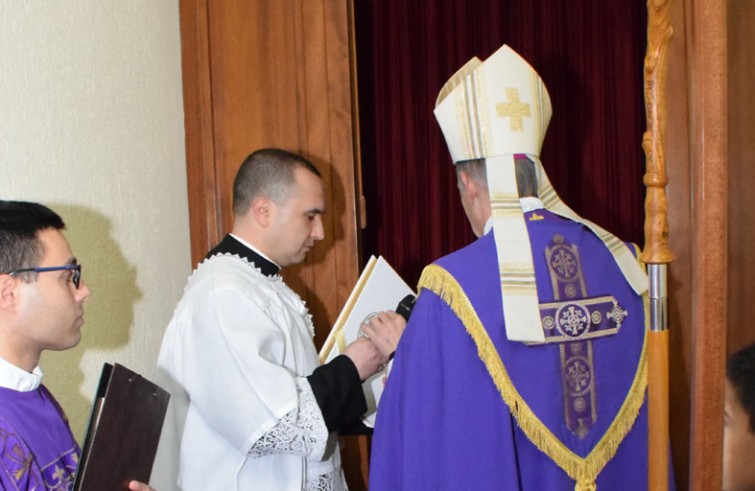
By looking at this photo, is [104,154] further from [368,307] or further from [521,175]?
[521,175]

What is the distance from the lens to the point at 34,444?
1469 millimetres

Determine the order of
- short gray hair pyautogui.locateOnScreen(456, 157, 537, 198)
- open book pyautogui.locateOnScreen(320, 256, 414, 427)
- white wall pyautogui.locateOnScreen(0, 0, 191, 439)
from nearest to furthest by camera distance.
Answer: short gray hair pyautogui.locateOnScreen(456, 157, 537, 198) → white wall pyautogui.locateOnScreen(0, 0, 191, 439) → open book pyautogui.locateOnScreen(320, 256, 414, 427)

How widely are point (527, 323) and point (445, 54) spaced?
8.99 feet

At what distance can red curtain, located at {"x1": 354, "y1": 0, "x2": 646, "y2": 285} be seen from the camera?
4.36 m

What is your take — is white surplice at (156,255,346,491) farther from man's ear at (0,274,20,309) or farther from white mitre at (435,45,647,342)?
man's ear at (0,274,20,309)

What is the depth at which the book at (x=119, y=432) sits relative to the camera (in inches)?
54.4

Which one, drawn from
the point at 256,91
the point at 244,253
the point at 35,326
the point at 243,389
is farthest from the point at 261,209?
the point at 35,326

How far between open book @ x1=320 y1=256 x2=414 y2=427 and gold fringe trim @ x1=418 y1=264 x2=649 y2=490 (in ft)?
2.01

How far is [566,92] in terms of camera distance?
4.42 metres

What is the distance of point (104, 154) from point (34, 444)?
1.39 m

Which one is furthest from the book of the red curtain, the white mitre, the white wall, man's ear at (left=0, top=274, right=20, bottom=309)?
the red curtain

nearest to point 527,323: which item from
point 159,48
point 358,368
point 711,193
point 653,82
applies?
point 358,368

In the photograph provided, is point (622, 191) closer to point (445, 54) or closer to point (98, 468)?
point (445, 54)

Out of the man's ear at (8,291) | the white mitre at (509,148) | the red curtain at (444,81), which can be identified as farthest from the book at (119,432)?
the red curtain at (444,81)
